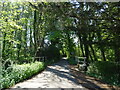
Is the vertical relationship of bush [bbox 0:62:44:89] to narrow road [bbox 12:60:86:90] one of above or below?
above

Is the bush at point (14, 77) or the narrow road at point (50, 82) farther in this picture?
the narrow road at point (50, 82)

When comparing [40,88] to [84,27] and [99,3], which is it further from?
[99,3]

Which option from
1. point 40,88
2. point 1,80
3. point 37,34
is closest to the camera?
point 1,80

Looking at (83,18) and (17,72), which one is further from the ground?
(83,18)

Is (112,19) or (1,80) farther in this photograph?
(112,19)

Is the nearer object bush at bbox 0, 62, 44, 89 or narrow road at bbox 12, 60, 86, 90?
bush at bbox 0, 62, 44, 89

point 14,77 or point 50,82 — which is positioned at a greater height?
point 14,77

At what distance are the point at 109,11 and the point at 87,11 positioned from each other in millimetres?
1222

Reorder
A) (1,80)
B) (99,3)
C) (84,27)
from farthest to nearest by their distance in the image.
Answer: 1. (84,27)
2. (99,3)
3. (1,80)

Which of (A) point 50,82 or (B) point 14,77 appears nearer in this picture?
(B) point 14,77

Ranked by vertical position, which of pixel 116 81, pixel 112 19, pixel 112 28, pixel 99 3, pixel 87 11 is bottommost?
pixel 116 81

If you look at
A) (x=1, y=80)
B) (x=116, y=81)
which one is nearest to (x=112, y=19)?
(x=116, y=81)

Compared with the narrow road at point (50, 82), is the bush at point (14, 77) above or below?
above

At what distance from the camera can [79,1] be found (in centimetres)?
604
